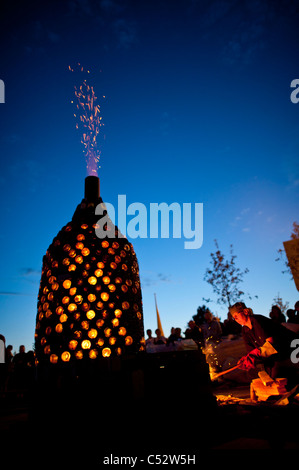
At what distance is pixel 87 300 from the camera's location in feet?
10.3

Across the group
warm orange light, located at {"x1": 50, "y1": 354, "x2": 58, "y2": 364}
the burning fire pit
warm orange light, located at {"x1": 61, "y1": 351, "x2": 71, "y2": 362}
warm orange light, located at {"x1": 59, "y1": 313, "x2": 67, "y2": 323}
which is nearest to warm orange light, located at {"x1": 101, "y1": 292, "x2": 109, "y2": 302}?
the burning fire pit

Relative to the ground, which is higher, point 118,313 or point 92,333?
point 118,313

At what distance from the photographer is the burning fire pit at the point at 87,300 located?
9.93 ft

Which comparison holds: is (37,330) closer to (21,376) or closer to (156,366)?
(156,366)

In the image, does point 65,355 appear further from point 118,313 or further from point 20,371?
point 20,371

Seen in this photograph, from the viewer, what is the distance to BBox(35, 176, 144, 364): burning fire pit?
303 cm

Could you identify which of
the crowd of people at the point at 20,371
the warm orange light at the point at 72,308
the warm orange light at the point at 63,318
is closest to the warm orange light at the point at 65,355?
the warm orange light at the point at 63,318

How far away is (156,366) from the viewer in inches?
107

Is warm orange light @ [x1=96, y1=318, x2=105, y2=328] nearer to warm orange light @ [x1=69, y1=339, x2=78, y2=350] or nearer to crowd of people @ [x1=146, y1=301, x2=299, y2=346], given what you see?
warm orange light @ [x1=69, y1=339, x2=78, y2=350]

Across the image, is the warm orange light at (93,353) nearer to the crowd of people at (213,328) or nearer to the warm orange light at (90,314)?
the warm orange light at (90,314)

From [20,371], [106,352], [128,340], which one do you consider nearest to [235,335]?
[128,340]

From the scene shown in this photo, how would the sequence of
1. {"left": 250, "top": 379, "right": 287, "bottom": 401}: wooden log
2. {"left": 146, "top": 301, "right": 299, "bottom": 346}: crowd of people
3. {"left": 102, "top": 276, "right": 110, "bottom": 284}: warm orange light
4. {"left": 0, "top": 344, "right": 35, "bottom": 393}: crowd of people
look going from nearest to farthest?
{"left": 102, "top": 276, "right": 110, "bottom": 284}: warm orange light → {"left": 250, "top": 379, "right": 287, "bottom": 401}: wooden log → {"left": 146, "top": 301, "right": 299, "bottom": 346}: crowd of people → {"left": 0, "top": 344, "right": 35, "bottom": 393}: crowd of people
